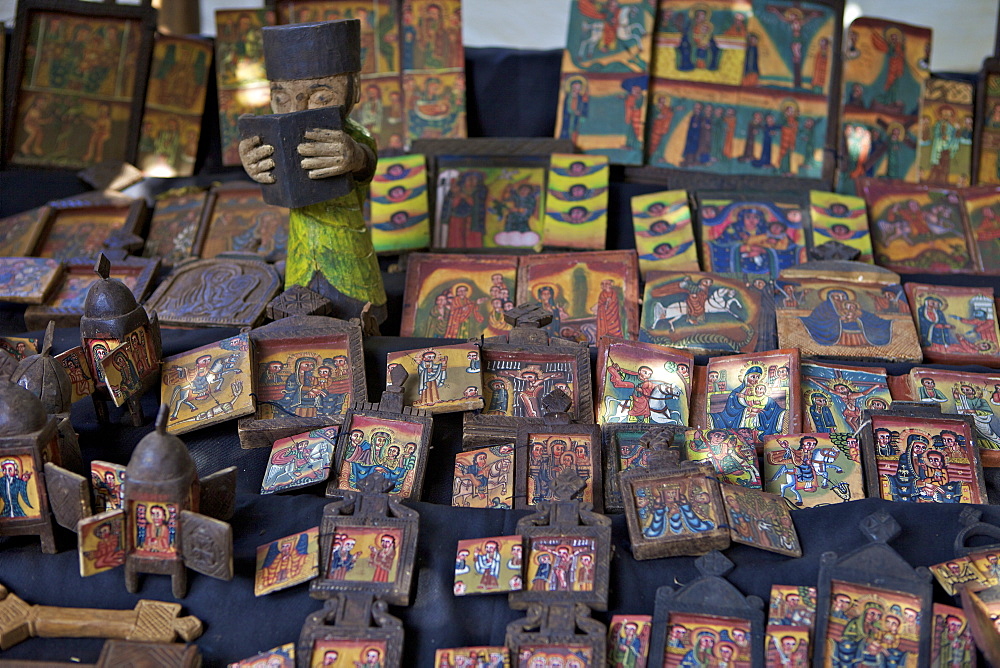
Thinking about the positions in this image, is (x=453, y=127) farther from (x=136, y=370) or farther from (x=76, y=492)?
(x=76, y=492)

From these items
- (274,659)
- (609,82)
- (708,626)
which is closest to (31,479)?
(274,659)

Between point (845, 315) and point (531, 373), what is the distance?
1355 millimetres

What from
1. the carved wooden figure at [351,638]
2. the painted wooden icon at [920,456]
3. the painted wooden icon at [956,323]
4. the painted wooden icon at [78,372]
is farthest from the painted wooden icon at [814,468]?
the painted wooden icon at [78,372]

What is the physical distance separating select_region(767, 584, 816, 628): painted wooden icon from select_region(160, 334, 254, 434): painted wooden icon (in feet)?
5.45

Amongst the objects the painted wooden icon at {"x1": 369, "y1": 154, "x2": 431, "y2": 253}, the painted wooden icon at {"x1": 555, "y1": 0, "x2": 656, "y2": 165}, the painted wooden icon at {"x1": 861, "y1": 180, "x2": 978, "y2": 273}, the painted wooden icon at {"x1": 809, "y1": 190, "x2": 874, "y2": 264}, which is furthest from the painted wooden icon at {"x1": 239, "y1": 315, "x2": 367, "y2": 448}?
the painted wooden icon at {"x1": 861, "y1": 180, "x2": 978, "y2": 273}

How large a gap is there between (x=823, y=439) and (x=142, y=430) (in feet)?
7.14

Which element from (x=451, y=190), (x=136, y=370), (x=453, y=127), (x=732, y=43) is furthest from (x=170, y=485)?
(x=732, y=43)

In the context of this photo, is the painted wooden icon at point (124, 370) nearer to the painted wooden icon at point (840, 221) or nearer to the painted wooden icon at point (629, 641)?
the painted wooden icon at point (629, 641)

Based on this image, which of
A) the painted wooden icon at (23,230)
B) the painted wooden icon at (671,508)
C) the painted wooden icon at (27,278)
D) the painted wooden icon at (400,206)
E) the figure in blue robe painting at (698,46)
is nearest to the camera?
the painted wooden icon at (671,508)

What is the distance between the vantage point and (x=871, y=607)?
7.98ft

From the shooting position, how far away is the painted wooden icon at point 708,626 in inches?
94.8

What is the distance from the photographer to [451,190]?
478 centimetres

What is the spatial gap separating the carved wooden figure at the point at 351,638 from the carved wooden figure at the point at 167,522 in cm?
26

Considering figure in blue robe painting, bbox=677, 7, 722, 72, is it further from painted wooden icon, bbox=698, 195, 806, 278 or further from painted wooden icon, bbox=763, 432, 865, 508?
painted wooden icon, bbox=763, 432, 865, 508
